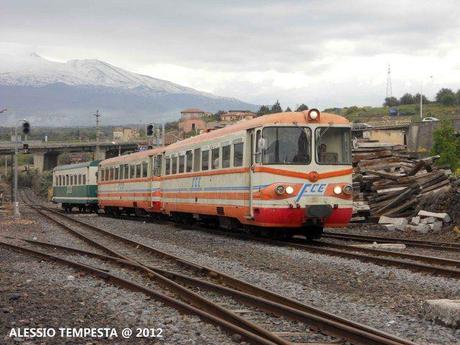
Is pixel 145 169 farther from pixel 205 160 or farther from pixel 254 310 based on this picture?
pixel 254 310

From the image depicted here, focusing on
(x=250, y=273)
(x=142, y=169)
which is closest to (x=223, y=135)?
(x=250, y=273)

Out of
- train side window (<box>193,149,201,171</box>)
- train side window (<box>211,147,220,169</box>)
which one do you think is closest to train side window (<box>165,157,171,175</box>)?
train side window (<box>193,149,201,171</box>)

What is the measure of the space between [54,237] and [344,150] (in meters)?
9.53

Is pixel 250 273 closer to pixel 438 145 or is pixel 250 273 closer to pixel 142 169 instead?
pixel 142 169

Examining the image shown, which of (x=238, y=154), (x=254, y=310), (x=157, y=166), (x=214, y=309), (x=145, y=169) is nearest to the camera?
(x=214, y=309)

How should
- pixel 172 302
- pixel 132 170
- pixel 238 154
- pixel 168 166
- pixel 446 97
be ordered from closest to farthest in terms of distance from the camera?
pixel 172 302 → pixel 238 154 → pixel 168 166 → pixel 132 170 → pixel 446 97

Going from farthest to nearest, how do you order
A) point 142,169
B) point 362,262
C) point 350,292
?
1. point 142,169
2. point 362,262
3. point 350,292

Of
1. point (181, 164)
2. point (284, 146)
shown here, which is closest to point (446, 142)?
point (181, 164)

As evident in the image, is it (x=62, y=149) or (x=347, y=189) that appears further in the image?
(x=62, y=149)

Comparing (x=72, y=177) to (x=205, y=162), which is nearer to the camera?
(x=205, y=162)

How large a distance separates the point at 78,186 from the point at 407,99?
15146cm

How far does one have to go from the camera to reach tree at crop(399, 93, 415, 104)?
18050 cm

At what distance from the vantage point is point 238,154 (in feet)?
57.2

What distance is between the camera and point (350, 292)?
376 inches
